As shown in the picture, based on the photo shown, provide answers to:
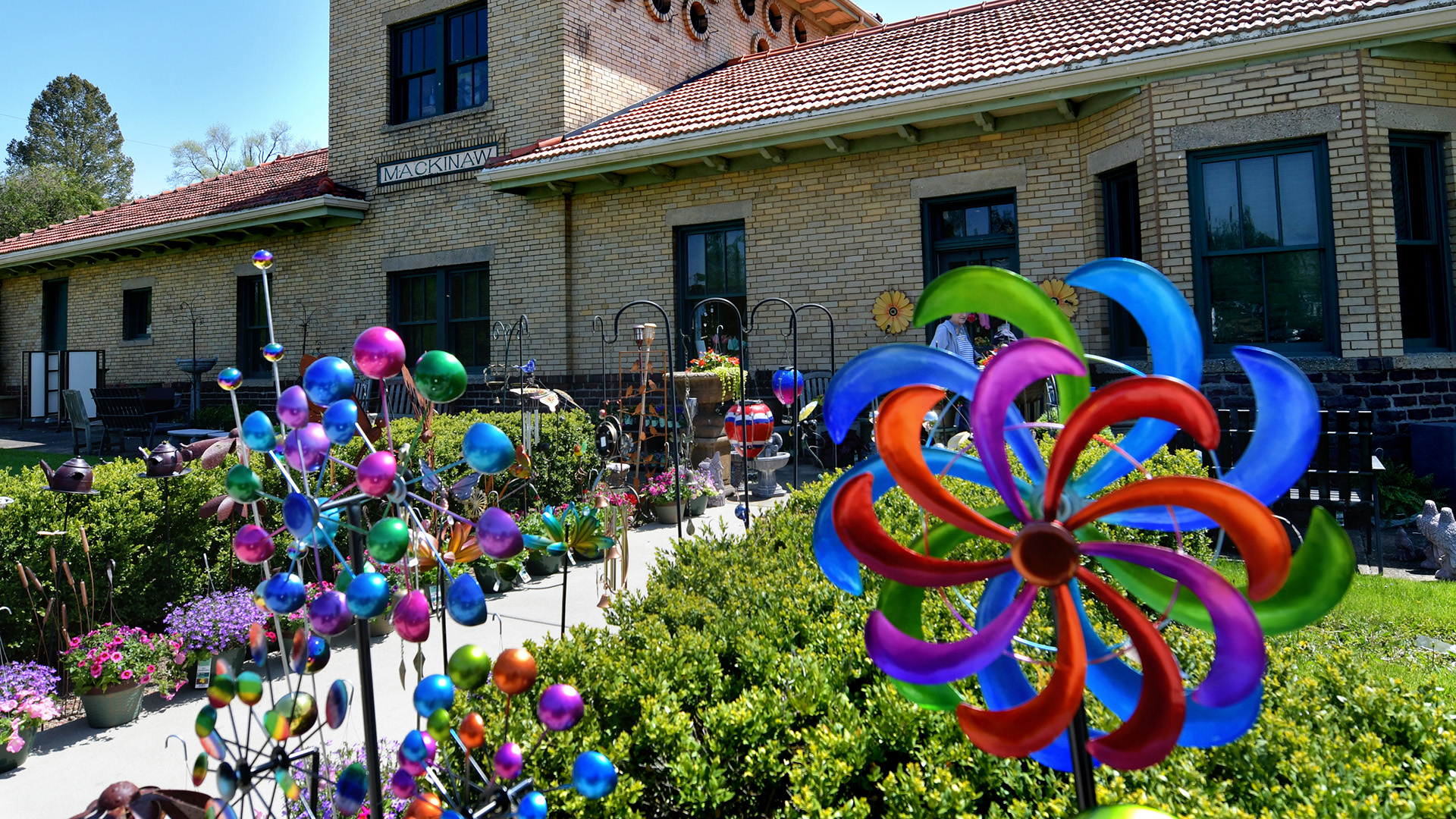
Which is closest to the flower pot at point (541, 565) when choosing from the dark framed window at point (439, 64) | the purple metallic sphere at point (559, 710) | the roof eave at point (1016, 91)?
the purple metallic sphere at point (559, 710)

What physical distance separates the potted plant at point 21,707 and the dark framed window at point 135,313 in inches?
731

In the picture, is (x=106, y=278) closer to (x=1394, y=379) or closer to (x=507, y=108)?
(x=507, y=108)

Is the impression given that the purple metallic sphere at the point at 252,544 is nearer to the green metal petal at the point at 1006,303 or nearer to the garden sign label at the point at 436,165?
the green metal petal at the point at 1006,303

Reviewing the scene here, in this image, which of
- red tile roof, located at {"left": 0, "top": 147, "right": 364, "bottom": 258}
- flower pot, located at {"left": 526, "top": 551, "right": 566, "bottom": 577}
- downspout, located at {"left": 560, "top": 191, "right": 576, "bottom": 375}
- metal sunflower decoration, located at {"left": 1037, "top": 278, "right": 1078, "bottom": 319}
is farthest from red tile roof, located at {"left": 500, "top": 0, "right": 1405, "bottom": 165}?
flower pot, located at {"left": 526, "top": 551, "right": 566, "bottom": 577}

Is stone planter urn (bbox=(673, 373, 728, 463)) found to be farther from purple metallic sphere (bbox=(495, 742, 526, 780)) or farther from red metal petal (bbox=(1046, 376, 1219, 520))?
red metal petal (bbox=(1046, 376, 1219, 520))

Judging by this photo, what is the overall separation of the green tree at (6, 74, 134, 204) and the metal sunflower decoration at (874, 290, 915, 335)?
178 ft

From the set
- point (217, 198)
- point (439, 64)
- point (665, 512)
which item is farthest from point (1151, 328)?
point (217, 198)

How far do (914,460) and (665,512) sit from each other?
289 inches

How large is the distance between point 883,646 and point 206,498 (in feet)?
15.5

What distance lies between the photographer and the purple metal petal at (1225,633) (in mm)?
1016

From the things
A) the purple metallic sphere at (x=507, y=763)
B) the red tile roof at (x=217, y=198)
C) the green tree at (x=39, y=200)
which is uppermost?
the green tree at (x=39, y=200)

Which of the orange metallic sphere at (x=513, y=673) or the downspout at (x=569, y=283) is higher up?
the downspout at (x=569, y=283)

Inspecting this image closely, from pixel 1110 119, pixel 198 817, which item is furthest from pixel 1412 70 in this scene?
pixel 198 817

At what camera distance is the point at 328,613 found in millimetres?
1362
